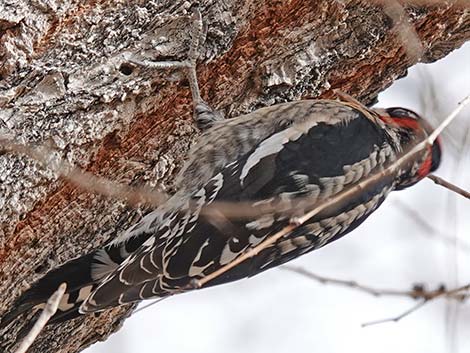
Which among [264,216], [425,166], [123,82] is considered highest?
[123,82]

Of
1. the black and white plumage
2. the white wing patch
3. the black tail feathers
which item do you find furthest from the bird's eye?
the black tail feathers

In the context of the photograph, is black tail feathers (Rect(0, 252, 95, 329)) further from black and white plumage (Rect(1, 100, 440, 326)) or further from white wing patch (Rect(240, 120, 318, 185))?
white wing patch (Rect(240, 120, 318, 185))

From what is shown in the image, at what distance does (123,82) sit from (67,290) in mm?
807

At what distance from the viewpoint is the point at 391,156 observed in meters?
3.37

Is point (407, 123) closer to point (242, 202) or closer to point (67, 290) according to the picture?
point (242, 202)

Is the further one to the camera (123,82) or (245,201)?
(245,201)

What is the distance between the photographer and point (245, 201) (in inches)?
119

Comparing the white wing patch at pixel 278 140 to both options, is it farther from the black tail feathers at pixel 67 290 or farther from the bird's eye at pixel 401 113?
the black tail feathers at pixel 67 290

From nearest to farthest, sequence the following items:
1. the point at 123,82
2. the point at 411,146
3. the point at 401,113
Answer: the point at 123,82 → the point at 411,146 → the point at 401,113

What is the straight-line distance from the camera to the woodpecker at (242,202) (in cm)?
296

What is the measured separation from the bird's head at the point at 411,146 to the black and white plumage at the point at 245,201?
1.3 inches

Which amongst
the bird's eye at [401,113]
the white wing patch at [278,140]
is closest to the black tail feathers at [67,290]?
the white wing patch at [278,140]

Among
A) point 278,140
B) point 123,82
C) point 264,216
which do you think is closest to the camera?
point 123,82

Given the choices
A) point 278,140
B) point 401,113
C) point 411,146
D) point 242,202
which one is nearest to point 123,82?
point 242,202
